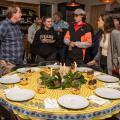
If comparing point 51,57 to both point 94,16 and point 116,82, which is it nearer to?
point 116,82

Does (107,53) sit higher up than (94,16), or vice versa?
(94,16)

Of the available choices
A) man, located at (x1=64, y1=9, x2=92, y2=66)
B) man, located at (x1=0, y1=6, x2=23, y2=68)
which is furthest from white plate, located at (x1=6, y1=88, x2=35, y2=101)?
man, located at (x1=64, y1=9, x2=92, y2=66)

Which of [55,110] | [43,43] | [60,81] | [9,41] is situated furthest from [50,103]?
[43,43]

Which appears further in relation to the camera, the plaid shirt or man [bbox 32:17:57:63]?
man [bbox 32:17:57:63]

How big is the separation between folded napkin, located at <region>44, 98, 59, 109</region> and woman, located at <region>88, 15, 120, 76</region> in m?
1.35

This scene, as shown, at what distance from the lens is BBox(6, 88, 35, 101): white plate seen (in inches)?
68.1

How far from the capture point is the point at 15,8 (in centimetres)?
316

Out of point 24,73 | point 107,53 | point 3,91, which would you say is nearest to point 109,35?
point 107,53

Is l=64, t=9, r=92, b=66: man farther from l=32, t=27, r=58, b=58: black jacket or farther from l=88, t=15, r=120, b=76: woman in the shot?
l=88, t=15, r=120, b=76: woman

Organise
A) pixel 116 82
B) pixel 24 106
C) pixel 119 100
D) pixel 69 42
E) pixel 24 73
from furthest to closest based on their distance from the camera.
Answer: pixel 69 42, pixel 24 73, pixel 116 82, pixel 119 100, pixel 24 106

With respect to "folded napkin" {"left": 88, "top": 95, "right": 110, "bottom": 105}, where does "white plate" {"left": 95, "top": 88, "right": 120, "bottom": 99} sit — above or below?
above

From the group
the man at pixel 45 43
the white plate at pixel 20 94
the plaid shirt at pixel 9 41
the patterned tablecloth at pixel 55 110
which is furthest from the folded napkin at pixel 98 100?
the man at pixel 45 43

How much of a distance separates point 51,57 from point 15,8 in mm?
1238

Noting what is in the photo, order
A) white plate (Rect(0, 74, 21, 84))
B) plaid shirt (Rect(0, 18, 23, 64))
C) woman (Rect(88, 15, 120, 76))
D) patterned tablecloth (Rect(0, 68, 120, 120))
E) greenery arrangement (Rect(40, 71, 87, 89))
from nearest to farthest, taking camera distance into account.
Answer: patterned tablecloth (Rect(0, 68, 120, 120))
greenery arrangement (Rect(40, 71, 87, 89))
white plate (Rect(0, 74, 21, 84))
woman (Rect(88, 15, 120, 76))
plaid shirt (Rect(0, 18, 23, 64))
